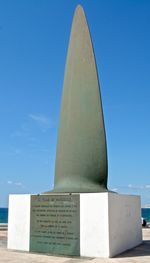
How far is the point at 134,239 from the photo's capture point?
11.8 metres

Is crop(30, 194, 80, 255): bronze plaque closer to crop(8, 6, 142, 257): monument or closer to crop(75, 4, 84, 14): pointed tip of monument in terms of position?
crop(8, 6, 142, 257): monument

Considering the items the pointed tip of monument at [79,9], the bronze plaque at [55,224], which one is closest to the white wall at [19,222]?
the bronze plaque at [55,224]

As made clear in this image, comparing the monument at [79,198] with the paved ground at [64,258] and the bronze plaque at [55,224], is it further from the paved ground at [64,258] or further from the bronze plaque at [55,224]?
the paved ground at [64,258]

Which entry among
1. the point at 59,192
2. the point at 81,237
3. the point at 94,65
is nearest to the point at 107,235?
the point at 81,237

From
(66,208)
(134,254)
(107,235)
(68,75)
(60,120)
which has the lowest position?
(134,254)

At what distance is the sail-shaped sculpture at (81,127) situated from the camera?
1114 cm

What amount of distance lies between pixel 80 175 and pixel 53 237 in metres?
2.14

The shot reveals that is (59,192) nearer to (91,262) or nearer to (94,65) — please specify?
(91,262)

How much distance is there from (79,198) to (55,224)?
118cm

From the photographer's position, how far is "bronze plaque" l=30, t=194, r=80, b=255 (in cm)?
1009

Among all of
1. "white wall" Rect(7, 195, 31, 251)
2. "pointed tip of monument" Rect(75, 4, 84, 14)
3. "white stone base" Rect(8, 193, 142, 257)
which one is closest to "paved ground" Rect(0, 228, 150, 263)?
"white stone base" Rect(8, 193, 142, 257)

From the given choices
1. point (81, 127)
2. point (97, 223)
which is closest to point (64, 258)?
point (97, 223)

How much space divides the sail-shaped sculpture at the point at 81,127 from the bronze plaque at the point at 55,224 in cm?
64

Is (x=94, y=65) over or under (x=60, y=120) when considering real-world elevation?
over
